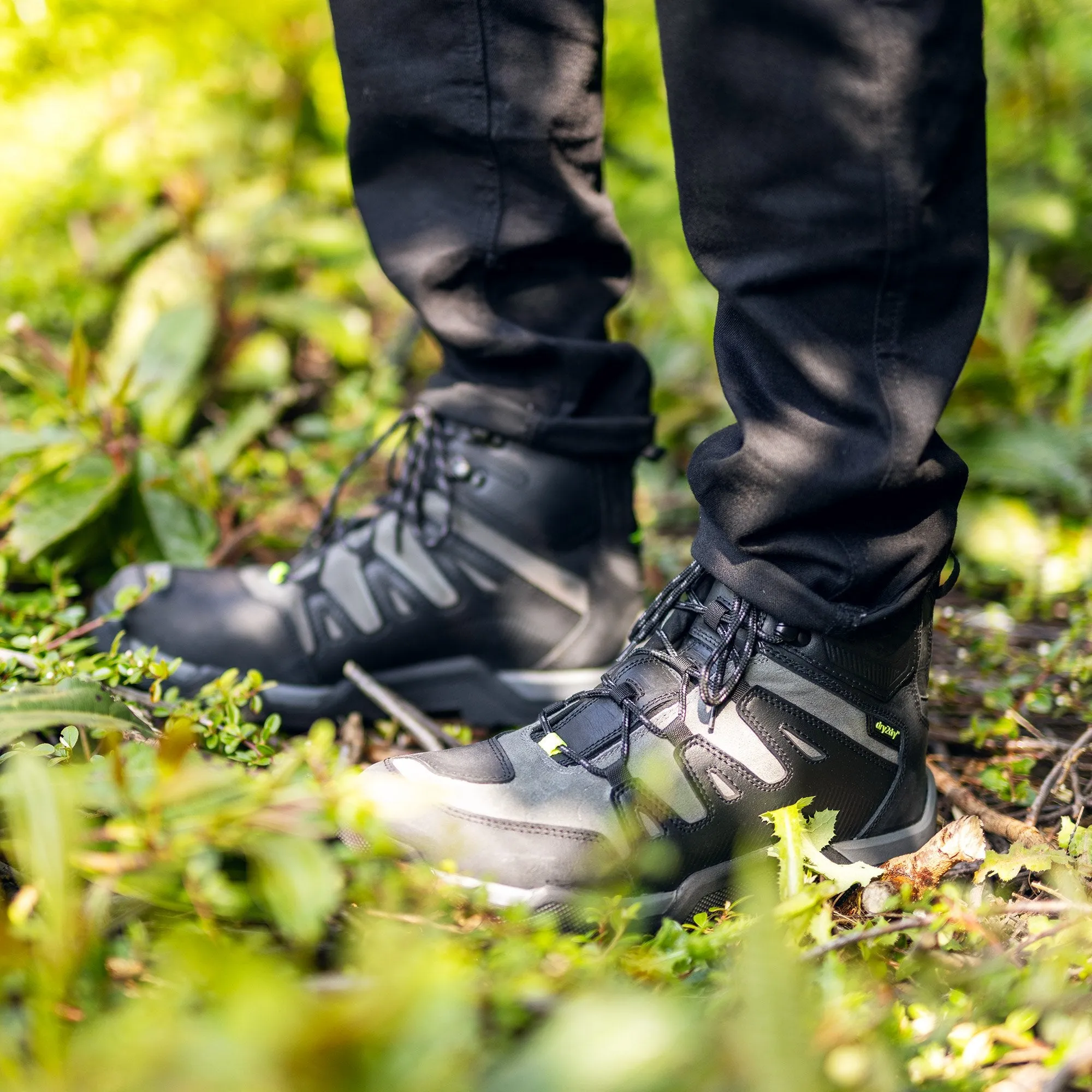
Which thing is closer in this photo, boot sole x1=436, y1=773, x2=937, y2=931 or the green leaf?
the green leaf

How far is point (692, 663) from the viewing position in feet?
3.70

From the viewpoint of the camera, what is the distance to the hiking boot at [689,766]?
1.05 m

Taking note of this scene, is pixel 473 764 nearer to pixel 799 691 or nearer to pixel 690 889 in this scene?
pixel 690 889

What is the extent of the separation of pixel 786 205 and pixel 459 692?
92cm

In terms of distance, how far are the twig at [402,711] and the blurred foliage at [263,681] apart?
0.29 feet

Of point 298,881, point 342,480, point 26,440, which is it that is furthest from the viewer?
point 26,440

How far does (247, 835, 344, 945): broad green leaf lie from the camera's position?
61cm

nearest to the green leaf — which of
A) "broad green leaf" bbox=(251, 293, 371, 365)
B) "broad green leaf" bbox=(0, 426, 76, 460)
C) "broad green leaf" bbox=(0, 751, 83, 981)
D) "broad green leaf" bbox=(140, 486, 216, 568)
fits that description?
"broad green leaf" bbox=(0, 751, 83, 981)

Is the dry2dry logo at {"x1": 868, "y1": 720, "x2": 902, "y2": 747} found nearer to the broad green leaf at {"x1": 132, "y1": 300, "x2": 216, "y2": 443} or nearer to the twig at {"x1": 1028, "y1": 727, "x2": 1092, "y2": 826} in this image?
the twig at {"x1": 1028, "y1": 727, "x2": 1092, "y2": 826}

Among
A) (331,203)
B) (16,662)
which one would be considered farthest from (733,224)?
(331,203)

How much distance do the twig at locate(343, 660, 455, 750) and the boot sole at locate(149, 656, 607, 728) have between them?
1cm

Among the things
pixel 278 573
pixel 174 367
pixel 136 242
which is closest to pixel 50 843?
pixel 278 573

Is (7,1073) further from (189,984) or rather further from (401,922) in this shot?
(401,922)

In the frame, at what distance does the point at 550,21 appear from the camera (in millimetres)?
1320
